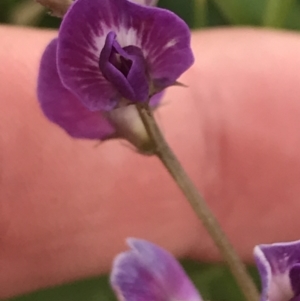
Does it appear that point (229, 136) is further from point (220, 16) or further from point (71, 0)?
point (71, 0)

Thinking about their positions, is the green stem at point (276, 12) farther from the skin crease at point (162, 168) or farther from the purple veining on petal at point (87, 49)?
the purple veining on petal at point (87, 49)

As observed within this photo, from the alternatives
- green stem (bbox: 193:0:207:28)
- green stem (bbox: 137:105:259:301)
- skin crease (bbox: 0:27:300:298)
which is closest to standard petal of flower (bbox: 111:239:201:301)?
green stem (bbox: 137:105:259:301)

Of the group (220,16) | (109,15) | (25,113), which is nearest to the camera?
(109,15)

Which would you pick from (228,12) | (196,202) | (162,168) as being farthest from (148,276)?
(228,12)

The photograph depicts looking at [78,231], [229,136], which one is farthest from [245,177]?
[78,231]

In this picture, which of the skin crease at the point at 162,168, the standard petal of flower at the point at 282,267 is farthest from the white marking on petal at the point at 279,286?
the skin crease at the point at 162,168

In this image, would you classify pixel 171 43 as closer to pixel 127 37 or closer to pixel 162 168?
pixel 127 37
